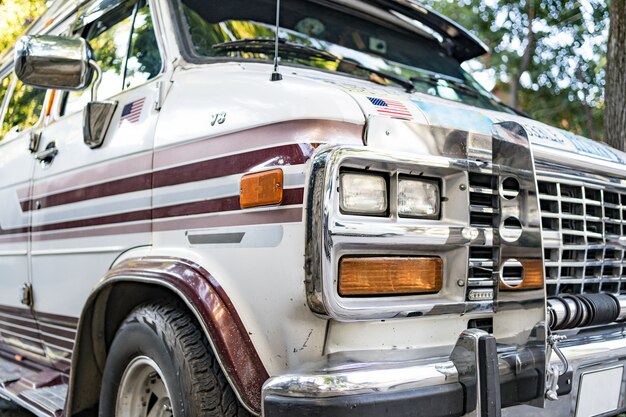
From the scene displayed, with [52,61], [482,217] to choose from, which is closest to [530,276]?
[482,217]

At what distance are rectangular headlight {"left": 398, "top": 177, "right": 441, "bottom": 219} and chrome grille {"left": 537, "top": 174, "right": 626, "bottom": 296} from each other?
1.66 feet

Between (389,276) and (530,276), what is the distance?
53 centimetres

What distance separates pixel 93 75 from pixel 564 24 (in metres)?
11.6

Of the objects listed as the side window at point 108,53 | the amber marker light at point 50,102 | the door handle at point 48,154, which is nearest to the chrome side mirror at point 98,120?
the side window at point 108,53

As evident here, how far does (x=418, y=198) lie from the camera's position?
6.57 feet

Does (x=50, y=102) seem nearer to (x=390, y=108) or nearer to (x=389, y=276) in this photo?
(x=390, y=108)

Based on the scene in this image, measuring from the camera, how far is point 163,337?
218cm

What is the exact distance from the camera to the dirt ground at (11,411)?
4.32m

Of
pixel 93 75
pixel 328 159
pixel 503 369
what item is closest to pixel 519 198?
pixel 503 369

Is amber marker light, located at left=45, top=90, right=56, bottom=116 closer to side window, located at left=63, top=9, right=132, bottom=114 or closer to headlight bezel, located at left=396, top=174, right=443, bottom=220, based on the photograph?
side window, located at left=63, top=9, right=132, bottom=114

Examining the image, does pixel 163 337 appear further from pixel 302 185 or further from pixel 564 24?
pixel 564 24

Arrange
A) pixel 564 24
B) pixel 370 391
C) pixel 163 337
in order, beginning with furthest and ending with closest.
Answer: pixel 564 24 → pixel 163 337 → pixel 370 391

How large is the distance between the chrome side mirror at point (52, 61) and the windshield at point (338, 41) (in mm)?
518

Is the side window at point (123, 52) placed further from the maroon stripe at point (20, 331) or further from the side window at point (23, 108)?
the maroon stripe at point (20, 331)
